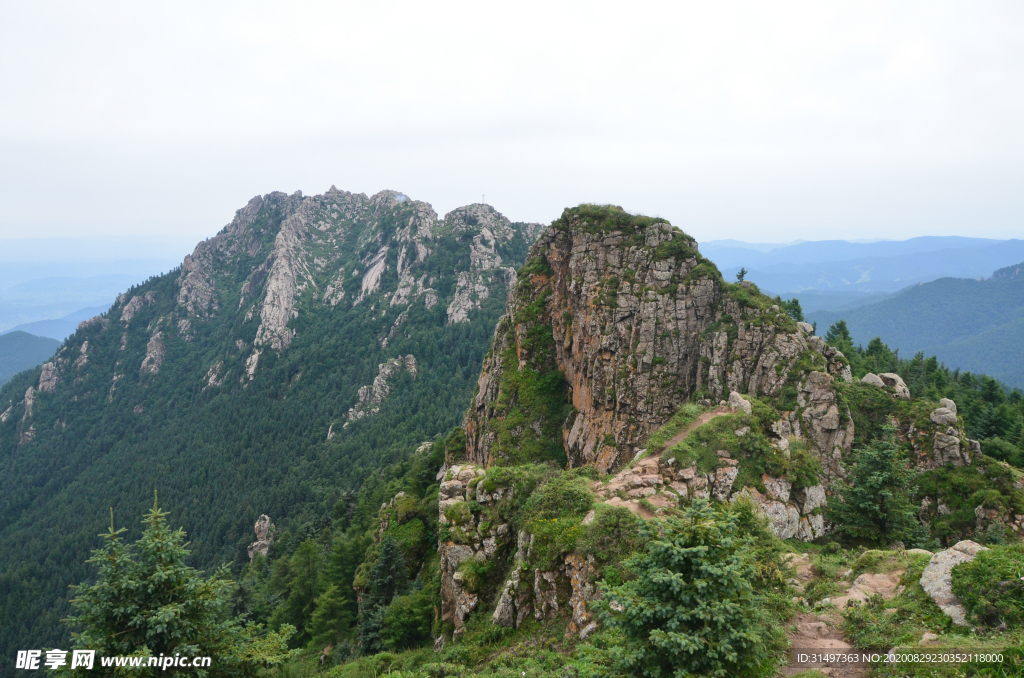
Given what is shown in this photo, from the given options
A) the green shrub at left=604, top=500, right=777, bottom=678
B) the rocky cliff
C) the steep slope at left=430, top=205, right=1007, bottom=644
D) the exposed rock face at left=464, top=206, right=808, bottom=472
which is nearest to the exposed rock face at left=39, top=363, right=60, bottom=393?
the steep slope at left=430, top=205, right=1007, bottom=644

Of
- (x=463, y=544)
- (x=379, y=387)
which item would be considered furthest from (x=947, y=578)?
(x=379, y=387)

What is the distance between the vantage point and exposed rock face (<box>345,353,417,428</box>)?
132125 millimetres

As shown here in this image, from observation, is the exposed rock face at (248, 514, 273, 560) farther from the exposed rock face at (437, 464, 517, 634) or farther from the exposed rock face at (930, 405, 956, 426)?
the exposed rock face at (930, 405, 956, 426)

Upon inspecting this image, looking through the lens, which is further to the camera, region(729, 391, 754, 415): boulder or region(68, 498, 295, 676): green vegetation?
region(729, 391, 754, 415): boulder

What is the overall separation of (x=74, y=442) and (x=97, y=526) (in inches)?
2773

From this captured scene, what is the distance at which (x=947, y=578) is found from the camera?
11602 mm

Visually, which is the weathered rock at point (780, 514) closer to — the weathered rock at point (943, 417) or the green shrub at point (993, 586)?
the green shrub at point (993, 586)

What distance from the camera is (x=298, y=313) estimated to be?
180m

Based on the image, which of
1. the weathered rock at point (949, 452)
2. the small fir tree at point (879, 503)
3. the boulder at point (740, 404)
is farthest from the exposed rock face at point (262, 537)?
the weathered rock at point (949, 452)

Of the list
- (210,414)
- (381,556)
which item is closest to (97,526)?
(210,414)

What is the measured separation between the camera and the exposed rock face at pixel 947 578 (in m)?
10.7

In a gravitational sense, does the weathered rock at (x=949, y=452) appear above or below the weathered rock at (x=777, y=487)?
above

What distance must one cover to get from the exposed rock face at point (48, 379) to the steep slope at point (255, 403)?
56 centimetres

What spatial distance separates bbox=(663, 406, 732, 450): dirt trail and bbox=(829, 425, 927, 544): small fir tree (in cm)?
638
